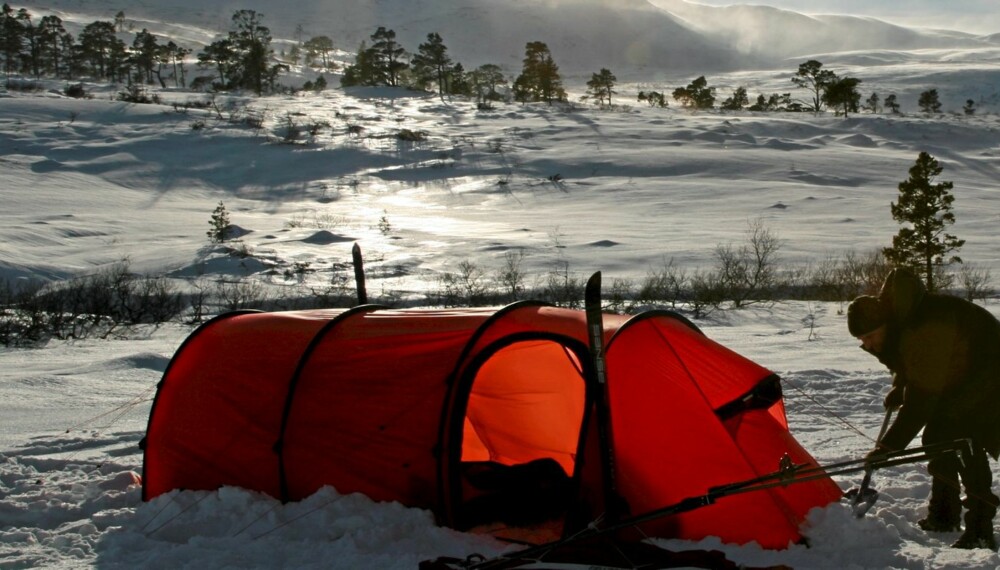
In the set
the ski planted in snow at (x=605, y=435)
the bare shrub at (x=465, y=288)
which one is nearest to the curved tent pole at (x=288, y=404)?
the ski planted in snow at (x=605, y=435)

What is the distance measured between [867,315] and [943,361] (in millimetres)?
457

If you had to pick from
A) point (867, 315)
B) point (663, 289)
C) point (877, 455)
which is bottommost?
point (663, 289)

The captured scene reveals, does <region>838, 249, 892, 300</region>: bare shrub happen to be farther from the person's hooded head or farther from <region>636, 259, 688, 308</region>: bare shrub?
the person's hooded head

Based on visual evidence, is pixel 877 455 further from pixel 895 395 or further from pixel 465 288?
pixel 465 288

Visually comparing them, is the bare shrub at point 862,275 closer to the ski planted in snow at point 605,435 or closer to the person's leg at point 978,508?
the person's leg at point 978,508

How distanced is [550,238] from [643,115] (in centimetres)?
2424

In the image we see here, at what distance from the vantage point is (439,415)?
5590 mm

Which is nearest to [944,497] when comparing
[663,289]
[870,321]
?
[870,321]

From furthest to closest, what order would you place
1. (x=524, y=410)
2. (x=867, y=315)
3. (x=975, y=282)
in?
1. (x=975, y=282)
2. (x=524, y=410)
3. (x=867, y=315)

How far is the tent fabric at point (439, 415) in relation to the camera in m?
5.55

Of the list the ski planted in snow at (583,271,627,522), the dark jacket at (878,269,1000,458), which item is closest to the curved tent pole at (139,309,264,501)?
the ski planted in snow at (583,271,627,522)

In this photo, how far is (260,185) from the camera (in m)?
32.9

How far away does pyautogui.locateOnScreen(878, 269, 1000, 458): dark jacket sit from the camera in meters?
5.13

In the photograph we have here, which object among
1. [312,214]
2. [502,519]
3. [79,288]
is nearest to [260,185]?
[312,214]
